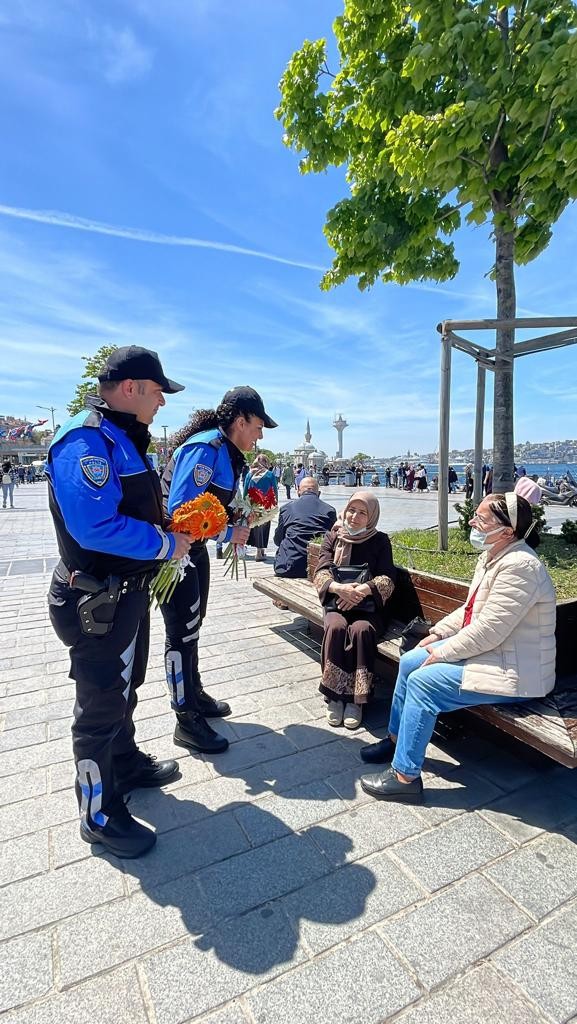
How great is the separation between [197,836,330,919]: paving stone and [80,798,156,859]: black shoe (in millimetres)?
318

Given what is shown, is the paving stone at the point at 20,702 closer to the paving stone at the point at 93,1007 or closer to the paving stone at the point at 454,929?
the paving stone at the point at 93,1007

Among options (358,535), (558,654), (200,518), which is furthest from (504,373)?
(200,518)

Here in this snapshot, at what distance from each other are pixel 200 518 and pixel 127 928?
172 centimetres

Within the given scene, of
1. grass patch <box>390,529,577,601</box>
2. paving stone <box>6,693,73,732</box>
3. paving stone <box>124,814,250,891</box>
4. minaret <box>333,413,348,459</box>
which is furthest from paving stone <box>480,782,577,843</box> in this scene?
minaret <box>333,413,348,459</box>

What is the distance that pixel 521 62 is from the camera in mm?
3232

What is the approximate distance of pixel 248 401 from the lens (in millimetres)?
3029

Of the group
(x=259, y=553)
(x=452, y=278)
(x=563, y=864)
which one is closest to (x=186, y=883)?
(x=563, y=864)

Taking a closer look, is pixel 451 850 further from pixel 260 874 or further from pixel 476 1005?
pixel 260 874

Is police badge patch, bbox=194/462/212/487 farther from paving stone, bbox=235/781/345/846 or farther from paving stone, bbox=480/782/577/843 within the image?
paving stone, bbox=480/782/577/843

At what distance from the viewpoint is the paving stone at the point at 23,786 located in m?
2.63

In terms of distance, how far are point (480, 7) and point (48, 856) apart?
18.7 ft

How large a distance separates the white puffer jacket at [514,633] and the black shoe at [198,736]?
1.60 metres

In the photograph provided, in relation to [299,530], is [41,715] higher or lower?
lower

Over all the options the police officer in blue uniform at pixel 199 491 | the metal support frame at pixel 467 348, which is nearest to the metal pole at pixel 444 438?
the metal support frame at pixel 467 348
